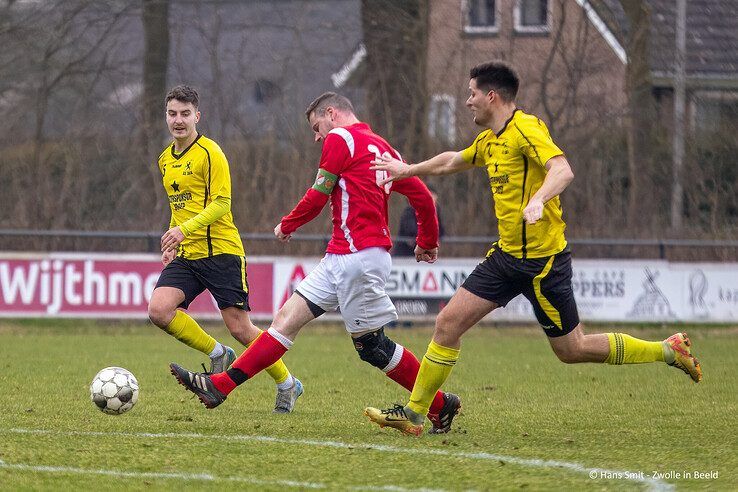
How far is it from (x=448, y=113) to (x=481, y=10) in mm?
1874

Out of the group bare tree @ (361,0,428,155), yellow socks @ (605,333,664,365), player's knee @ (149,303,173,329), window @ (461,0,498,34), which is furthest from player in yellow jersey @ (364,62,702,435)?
window @ (461,0,498,34)

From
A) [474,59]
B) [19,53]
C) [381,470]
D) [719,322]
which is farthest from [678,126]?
[381,470]

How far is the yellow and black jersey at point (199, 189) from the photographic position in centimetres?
837

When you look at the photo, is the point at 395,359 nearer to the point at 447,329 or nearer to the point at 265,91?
the point at 447,329

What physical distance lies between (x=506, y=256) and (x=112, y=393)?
250 centimetres

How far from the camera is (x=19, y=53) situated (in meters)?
21.4

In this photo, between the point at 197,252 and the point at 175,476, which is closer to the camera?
the point at 175,476

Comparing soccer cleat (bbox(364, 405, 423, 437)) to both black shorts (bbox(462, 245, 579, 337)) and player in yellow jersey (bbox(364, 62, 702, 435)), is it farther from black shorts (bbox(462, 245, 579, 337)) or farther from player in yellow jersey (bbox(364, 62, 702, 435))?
black shorts (bbox(462, 245, 579, 337))

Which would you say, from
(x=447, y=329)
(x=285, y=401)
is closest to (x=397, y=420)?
(x=447, y=329)

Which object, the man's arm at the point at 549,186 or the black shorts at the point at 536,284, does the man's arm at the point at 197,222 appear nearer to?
the black shorts at the point at 536,284

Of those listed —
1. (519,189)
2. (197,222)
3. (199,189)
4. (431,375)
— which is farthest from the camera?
(199,189)

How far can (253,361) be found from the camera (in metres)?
7.30

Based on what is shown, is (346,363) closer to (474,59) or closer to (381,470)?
(381,470)

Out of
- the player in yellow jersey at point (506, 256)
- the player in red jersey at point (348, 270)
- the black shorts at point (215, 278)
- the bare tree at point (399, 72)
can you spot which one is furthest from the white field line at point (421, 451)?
the bare tree at point (399, 72)
